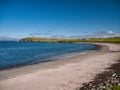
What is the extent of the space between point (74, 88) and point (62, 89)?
973 mm

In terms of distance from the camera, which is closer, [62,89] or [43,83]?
[62,89]

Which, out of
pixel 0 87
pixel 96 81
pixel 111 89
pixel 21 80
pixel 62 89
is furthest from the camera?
pixel 21 80

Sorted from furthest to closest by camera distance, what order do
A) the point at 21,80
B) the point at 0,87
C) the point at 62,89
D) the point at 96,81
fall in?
the point at 21,80 → the point at 96,81 → the point at 0,87 → the point at 62,89

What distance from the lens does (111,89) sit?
11.1 m

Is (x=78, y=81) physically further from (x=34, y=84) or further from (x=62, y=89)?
(x=34, y=84)

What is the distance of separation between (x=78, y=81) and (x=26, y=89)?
15.4 ft

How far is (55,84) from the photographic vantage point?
1477 centimetres

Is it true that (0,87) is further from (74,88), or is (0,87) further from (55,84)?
(74,88)

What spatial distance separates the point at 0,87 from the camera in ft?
47.5

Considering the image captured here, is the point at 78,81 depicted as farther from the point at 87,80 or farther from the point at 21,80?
the point at 21,80

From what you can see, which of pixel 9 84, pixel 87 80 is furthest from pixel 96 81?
pixel 9 84

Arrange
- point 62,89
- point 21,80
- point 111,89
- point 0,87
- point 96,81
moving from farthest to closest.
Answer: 1. point 21,80
2. point 96,81
3. point 0,87
4. point 62,89
5. point 111,89

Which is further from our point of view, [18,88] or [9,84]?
[9,84]

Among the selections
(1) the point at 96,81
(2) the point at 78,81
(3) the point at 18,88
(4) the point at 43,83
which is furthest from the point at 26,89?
(1) the point at 96,81
